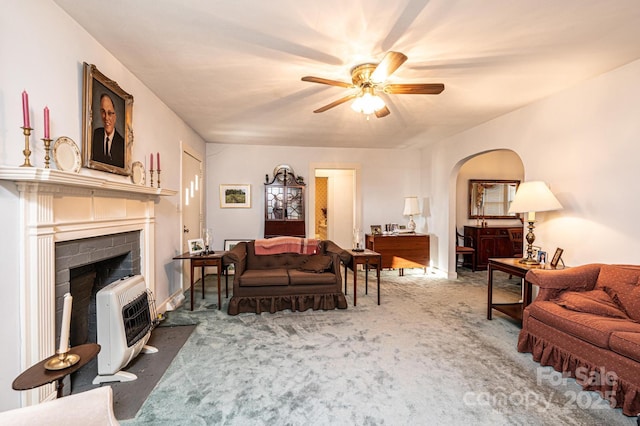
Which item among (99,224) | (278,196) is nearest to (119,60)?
(99,224)

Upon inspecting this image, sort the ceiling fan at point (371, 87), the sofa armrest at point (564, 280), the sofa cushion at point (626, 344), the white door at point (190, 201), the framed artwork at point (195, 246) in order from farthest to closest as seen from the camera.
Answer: the white door at point (190, 201) < the framed artwork at point (195, 246) < the sofa armrest at point (564, 280) < the ceiling fan at point (371, 87) < the sofa cushion at point (626, 344)

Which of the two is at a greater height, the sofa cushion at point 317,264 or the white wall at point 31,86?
the white wall at point 31,86

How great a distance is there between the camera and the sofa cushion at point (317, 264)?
3.67 metres

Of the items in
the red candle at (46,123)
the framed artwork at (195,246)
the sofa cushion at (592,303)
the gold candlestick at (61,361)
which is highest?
the red candle at (46,123)

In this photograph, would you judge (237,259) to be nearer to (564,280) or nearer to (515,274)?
(515,274)

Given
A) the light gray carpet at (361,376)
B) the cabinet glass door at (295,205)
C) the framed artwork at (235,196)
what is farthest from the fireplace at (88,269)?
the cabinet glass door at (295,205)

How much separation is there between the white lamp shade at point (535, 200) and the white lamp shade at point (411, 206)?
2653 millimetres

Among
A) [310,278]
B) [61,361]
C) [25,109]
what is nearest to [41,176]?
[25,109]

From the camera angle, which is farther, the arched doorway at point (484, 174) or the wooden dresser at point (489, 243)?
the arched doorway at point (484, 174)

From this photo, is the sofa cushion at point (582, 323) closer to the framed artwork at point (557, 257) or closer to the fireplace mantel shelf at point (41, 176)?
the framed artwork at point (557, 257)

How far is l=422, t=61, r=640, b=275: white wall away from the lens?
254cm

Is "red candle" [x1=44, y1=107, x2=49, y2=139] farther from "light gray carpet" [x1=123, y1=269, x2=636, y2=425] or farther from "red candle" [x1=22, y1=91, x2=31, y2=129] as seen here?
"light gray carpet" [x1=123, y1=269, x2=636, y2=425]

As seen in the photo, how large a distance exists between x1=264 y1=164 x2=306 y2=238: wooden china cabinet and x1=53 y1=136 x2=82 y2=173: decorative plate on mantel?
11.9 ft

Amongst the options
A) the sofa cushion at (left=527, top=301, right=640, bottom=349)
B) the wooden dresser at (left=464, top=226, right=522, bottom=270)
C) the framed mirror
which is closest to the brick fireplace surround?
the sofa cushion at (left=527, top=301, right=640, bottom=349)
